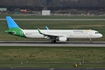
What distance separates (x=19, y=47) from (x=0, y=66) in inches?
626

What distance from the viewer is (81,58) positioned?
48594 mm

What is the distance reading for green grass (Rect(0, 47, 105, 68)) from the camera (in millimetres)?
43688

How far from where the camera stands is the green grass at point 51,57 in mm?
43688

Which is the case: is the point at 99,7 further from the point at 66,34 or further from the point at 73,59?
the point at 73,59

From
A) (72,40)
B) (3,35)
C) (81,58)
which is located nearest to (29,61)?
(81,58)

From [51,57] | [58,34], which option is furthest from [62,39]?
[51,57]

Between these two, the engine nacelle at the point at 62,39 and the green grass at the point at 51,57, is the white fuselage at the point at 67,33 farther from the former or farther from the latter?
the green grass at the point at 51,57

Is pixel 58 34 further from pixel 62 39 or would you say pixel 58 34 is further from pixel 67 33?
pixel 67 33

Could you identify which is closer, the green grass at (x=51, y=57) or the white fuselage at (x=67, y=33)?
the green grass at (x=51, y=57)

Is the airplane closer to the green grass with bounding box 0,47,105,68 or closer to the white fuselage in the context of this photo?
the white fuselage

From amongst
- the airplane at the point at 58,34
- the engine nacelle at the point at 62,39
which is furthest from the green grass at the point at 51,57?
the airplane at the point at 58,34

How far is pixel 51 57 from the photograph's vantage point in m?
49.3

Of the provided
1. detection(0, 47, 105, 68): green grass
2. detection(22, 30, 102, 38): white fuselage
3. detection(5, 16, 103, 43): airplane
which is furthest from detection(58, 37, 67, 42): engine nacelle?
detection(0, 47, 105, 68): green grass

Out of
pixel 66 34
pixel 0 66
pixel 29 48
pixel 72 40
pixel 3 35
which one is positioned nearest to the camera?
pixel 0 66
